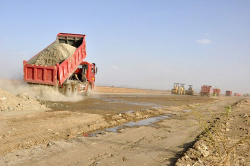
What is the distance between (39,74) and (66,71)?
174cm

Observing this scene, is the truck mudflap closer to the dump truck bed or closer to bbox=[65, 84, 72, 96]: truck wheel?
A: the dump truck bed

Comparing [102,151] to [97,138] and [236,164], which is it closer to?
[97,138]

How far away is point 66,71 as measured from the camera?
13.7 meters

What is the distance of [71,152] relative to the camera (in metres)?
4.25

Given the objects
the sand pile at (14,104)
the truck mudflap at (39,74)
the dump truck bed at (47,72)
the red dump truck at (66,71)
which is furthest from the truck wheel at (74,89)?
the sand pile at (14,104)

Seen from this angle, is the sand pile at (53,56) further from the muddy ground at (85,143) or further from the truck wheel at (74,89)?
the muddy ground at (85,143)

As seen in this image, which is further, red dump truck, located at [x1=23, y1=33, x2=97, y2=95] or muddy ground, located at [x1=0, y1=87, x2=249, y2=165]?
red dump truck, located at [x1=23, y1=33, x2=97, y2=95]

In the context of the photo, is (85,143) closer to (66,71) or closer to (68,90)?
(66,71)

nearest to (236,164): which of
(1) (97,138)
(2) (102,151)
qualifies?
Answer: (2) (102,151)

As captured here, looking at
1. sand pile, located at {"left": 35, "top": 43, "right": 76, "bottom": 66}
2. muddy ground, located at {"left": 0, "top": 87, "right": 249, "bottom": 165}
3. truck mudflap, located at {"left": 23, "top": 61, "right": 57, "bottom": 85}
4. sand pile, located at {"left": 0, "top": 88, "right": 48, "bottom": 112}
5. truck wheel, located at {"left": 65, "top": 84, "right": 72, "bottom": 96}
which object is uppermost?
sand pile, located at {"left": 35, "top": 43, "right": 76, "bottom": 66}

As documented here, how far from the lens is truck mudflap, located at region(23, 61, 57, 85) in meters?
12.6

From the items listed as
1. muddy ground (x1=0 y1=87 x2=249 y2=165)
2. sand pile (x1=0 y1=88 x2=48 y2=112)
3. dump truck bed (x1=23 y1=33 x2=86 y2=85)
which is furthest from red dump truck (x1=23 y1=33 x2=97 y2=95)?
muddy ground (x1=0 y1=87 x2=249 y2=165)

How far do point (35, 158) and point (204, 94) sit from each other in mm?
49823

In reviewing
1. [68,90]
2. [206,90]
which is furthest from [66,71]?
[206,90]
